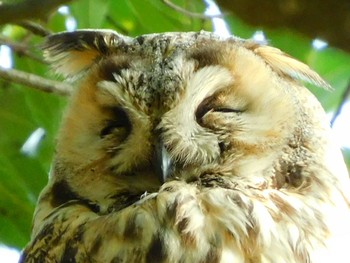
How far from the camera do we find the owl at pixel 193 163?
1362mm

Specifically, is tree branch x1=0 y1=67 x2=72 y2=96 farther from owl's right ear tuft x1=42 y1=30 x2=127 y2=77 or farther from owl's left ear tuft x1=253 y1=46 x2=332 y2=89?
owl's left ear tuft x1=253 y1=46 x2=332 y2=89

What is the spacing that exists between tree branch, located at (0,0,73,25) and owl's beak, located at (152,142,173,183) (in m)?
0.79

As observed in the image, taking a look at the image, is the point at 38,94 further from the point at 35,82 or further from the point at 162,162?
the point at 162,162

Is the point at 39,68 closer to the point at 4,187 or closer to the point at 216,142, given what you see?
the point at 4,187

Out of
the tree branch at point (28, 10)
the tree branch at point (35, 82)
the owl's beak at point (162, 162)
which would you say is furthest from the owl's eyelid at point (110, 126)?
the tree branch at point (28, 10)

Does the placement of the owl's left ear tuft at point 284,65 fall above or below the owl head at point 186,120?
above

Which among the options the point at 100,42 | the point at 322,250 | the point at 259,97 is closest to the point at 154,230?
the point at 322,250

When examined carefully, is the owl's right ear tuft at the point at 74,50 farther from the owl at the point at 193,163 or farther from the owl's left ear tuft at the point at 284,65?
the owl's left ear tuft at the point at 284,65

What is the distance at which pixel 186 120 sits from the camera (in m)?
1.47

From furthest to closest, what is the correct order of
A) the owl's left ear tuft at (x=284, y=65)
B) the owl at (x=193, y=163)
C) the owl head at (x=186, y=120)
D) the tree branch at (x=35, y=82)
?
1. the tree branch at (x=35, y=82)
2. the owl's left ear tuft at (x=284, y=65)
3. the owl head at (x=186, y=120)
4. the owl at (x=193, y=163)

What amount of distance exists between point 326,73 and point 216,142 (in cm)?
54

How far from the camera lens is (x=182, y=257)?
1285 millimetres

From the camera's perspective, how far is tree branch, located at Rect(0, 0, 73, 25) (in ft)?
1.76

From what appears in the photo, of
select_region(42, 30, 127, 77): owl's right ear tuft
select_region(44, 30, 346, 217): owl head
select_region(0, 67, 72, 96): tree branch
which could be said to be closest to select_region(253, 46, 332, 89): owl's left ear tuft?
select_region(44, 30, 346, 217): owl head
